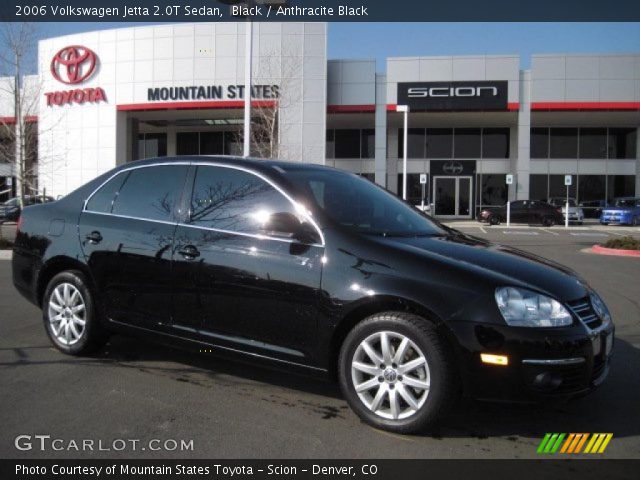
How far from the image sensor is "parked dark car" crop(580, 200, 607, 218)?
113 ft

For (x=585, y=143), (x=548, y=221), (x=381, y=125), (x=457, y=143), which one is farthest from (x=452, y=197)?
(x=585, y=143)

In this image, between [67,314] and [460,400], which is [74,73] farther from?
[460,400]

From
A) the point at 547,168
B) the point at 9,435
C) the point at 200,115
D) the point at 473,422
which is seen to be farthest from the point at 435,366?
the point at 547,168

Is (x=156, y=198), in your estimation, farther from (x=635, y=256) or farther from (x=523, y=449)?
(x=635, y=256)

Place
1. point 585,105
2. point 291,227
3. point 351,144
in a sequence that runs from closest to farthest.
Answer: point 291,227
point 585,105
point 351,144

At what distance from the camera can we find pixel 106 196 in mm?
4957

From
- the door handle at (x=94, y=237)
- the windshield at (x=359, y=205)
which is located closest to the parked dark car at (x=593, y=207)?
the windshield at (x=359, y=205)

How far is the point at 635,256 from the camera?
14.2m

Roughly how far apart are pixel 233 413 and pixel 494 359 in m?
1.73

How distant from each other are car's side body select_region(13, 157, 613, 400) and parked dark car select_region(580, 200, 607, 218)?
33595mm

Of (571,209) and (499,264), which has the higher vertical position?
(571,209)

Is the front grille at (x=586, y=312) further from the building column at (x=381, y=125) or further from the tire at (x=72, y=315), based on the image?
the building column at (x=381, y=125)

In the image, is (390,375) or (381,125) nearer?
(390,375)
